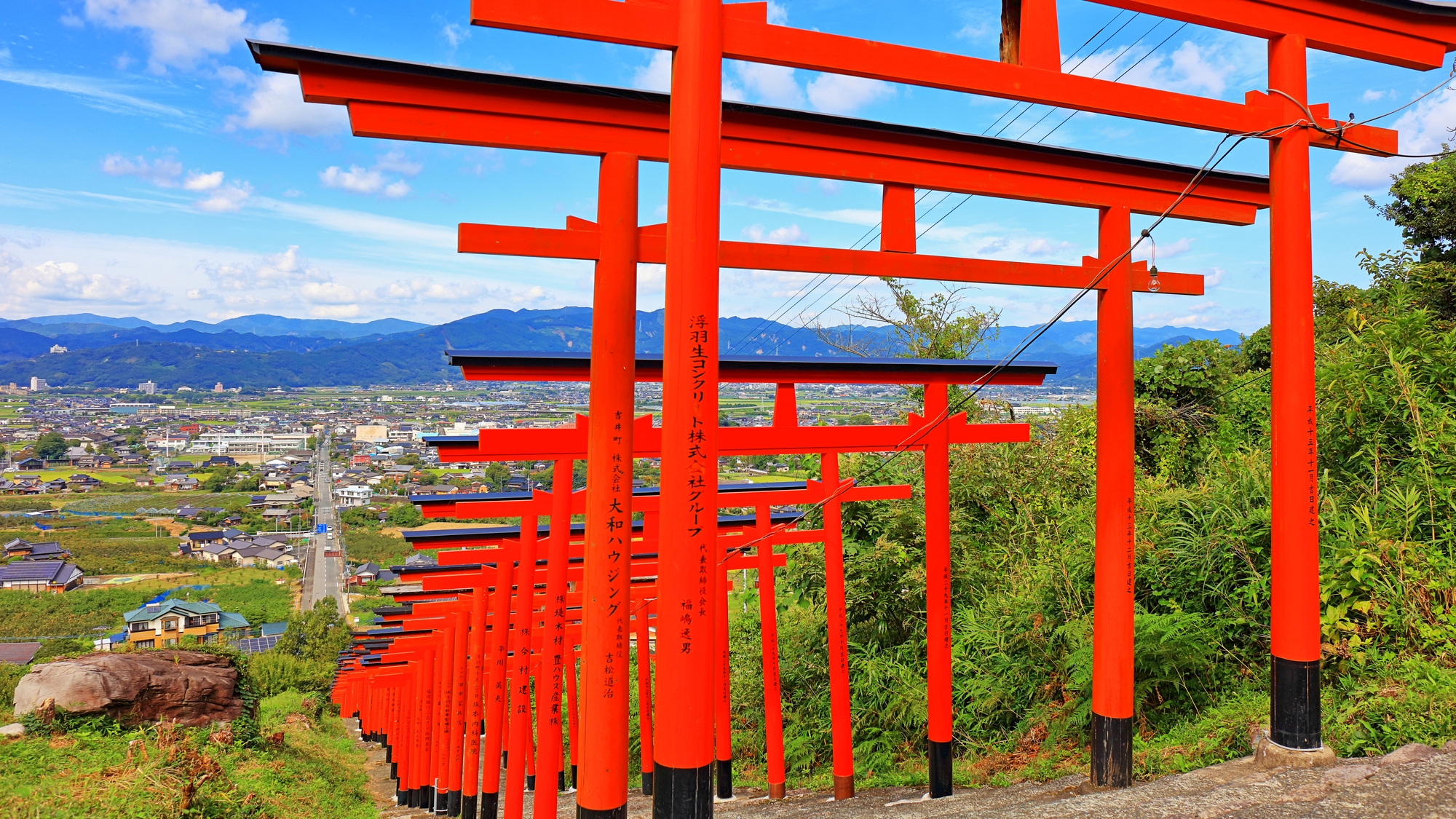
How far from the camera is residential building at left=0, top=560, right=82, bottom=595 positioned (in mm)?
48438

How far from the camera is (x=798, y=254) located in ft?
15.8

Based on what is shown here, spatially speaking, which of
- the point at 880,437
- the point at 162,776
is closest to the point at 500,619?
the point at 162,776

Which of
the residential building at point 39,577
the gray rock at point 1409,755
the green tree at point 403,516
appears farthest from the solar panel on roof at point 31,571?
the gray rock at point 1409,755

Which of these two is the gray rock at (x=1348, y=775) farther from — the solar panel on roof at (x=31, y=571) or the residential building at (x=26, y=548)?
the residential building at (x=26, y=548)

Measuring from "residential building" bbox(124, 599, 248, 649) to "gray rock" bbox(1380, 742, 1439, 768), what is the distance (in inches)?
1553

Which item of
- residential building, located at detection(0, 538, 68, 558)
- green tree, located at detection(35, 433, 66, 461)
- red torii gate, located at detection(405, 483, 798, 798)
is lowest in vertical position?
residential building, located at detection(0, 538, 68, 558)

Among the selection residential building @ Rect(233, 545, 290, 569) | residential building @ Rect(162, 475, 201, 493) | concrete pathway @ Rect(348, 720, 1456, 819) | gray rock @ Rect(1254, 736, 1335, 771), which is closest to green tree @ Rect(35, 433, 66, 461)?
residential building @ Rect(162, 475, 201, 493)

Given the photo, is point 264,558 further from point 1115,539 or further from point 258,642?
point 1115,539

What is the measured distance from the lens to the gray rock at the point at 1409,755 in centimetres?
436

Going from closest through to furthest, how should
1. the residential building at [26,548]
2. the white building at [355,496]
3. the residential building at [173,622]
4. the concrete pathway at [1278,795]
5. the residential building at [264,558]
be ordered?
the concrete pathway at [1278,795] → the residential building at [173,622] → the residential building at [26,548] → the residential building at [264,558] → the white building at [355,496]

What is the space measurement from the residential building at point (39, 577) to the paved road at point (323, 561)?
13.3 m

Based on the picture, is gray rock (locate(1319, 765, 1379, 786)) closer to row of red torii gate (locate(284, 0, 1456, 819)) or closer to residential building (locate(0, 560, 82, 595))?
row of red torii gate (locate(284, 0, 1456, 819))

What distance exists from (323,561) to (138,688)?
2394 inches

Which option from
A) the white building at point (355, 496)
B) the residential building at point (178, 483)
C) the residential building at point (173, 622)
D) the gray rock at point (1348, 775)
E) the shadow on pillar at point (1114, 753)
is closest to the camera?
the gray rock at point (1348, 775)
